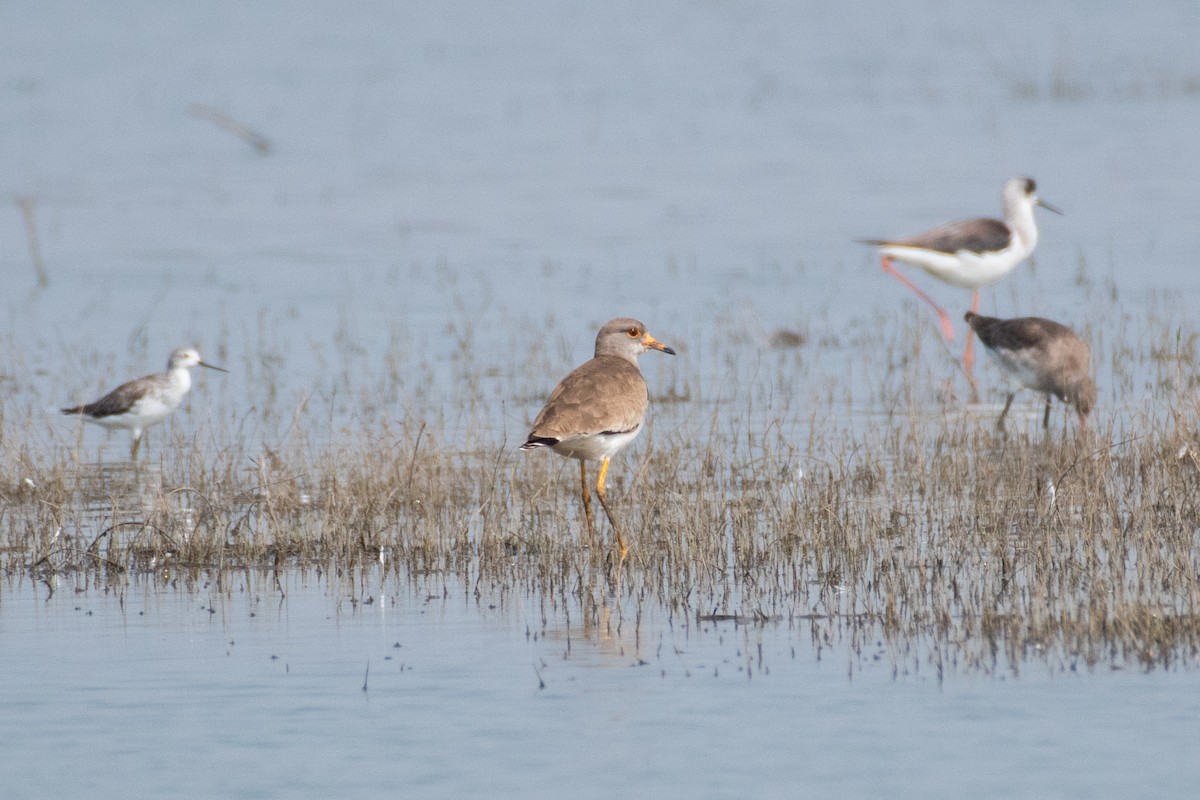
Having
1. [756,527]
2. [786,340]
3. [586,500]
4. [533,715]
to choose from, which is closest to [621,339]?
[586,500]

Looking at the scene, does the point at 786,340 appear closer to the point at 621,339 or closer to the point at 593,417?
the point at 621,339

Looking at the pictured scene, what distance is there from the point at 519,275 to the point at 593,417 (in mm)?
11487

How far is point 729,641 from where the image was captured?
304 inches

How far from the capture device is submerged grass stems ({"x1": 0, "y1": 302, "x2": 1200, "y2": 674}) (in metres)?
7.67

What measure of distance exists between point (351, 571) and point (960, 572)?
3032 millimetres

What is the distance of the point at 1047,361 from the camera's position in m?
12.9

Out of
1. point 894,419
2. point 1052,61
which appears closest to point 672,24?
point 1052,61

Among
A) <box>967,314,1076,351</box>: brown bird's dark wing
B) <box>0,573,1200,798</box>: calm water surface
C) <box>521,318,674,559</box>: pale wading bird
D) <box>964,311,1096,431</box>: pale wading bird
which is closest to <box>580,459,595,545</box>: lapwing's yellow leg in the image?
<box>521,318,674,559</box>: pale wading bird

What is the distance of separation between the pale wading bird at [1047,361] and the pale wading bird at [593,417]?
151 inches

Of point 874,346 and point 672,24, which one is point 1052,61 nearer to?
point 672,24

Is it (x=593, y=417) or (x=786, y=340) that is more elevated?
(x=786, y=340)

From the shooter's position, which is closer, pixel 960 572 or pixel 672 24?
pixel 960 572

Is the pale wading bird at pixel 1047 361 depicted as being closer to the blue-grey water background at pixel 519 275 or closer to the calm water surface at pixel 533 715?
the blue-grey water background at pixel 519 275

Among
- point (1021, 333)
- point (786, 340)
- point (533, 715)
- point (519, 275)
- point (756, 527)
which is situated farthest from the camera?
point (519, 275)
